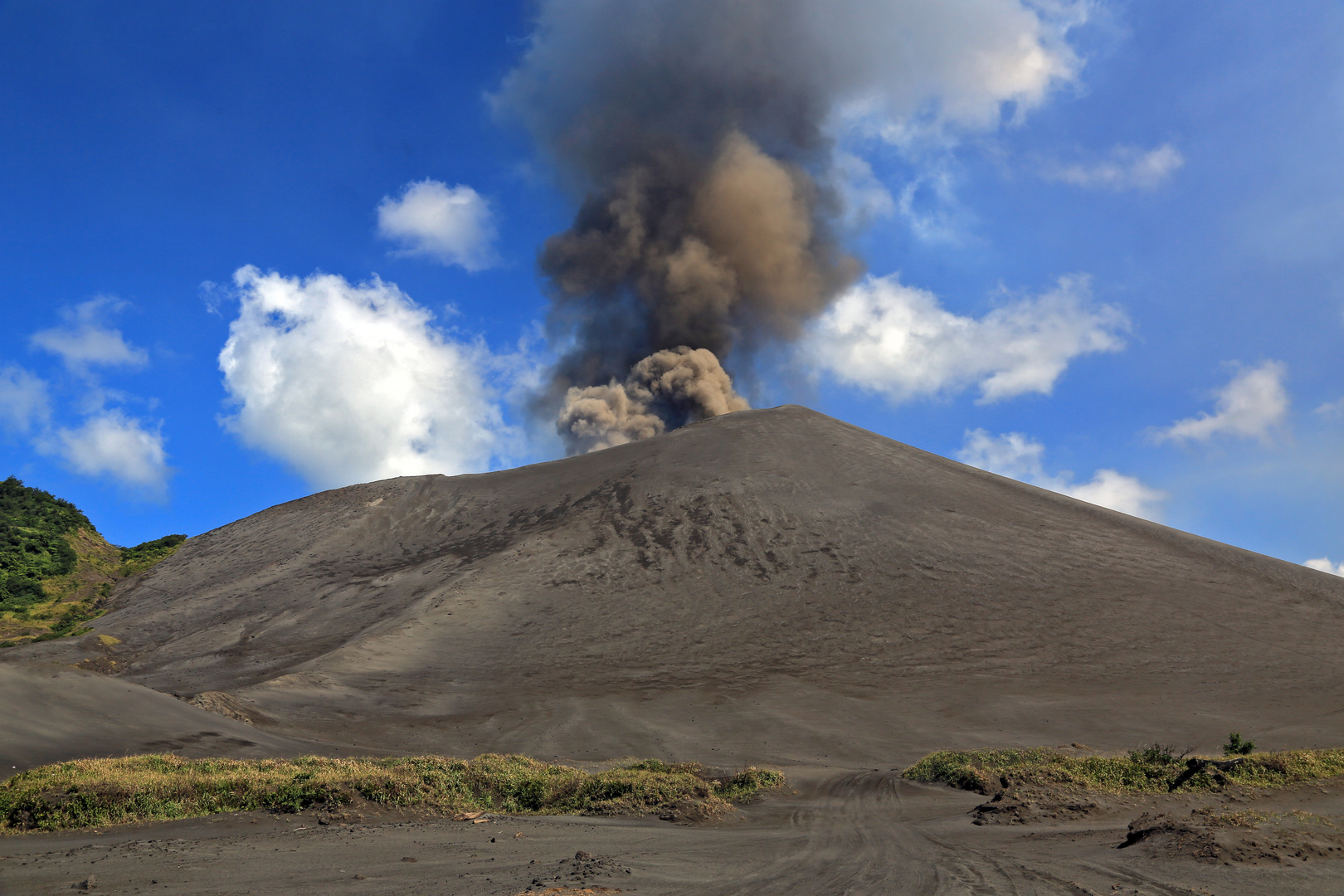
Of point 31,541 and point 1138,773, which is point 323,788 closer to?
point 1138,773

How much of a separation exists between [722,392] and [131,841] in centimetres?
8102

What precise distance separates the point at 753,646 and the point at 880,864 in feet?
80.2

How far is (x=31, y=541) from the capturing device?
57312 mm

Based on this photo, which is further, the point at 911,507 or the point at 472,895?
the point at 911,507

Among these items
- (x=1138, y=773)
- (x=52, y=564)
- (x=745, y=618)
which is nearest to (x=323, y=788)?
(x=1138, y=773)

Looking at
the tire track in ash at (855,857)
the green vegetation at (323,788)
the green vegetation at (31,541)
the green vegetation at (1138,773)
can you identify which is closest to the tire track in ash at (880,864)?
the tire track in ash at (855,857)

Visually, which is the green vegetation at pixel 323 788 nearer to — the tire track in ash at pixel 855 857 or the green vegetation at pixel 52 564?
the tire track in ash at pixel 855 857

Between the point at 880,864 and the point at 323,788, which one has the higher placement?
the point at 323,788

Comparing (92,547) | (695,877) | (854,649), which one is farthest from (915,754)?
(92,547)

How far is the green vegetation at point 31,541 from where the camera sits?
167 feet

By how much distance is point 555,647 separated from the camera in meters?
33.2

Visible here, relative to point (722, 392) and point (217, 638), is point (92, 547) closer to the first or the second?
point (217, 638)

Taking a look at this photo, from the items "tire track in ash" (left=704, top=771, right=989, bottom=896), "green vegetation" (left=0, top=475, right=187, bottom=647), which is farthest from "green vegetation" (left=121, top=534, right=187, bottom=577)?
"tire track in ash" (left=704, top=771, right=989, bottom=896)

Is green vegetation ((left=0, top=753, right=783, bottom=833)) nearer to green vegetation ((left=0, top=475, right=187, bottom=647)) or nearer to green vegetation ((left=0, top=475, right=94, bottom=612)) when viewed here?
green vegetation ((left=0, top=475, right=187, bottom=647))
